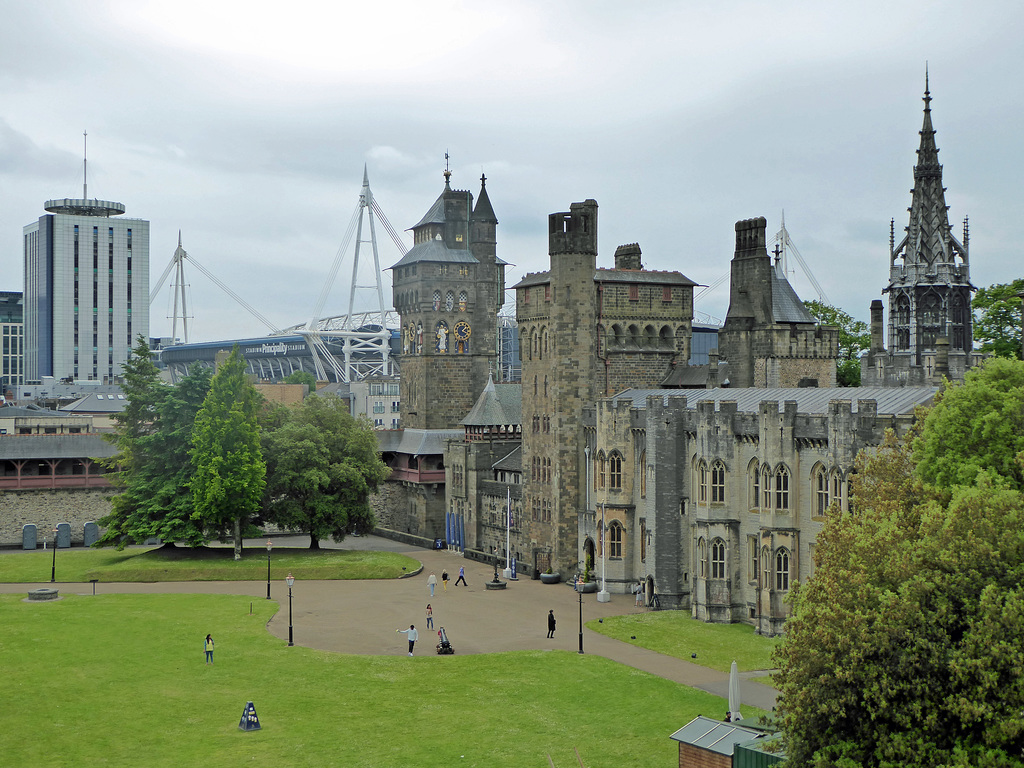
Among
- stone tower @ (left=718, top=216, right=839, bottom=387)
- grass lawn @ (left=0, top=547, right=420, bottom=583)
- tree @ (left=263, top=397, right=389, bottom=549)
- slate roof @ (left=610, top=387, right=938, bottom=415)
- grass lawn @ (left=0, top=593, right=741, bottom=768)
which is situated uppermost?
stone tower @ (left=718, top=216, right=839, bottom=387)

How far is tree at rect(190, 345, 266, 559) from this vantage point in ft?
246

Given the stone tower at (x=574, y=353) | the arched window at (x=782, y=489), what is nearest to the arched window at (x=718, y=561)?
the arched window at (x=782, y=489)

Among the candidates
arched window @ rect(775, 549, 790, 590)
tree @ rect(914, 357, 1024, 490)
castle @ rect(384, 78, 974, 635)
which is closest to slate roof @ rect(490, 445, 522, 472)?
castle @ rect(384, 78, 974, 635)

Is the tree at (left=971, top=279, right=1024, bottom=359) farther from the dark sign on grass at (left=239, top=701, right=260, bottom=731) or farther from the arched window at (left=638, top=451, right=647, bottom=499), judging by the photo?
the dark sign on grass at (left=239, top=701, right=260, bottom=731)

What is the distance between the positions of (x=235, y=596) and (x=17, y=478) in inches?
1253

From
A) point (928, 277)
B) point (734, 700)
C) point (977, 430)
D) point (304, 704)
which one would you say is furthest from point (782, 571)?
point (928, 277)

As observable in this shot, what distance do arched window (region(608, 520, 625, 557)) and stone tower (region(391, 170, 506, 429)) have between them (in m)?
38.9

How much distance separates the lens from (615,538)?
67500 mm

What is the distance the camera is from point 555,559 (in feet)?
238

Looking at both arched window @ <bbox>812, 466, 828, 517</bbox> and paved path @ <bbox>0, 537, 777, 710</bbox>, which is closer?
paved path @ <bbox>0, 537, 777, 710</bbox>

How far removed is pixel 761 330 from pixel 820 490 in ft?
100

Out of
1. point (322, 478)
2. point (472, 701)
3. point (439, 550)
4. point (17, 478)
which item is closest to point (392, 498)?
point (439, 550)

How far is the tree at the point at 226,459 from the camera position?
75125 millimetres

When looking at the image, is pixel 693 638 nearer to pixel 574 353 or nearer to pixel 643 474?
pixel 643 474
